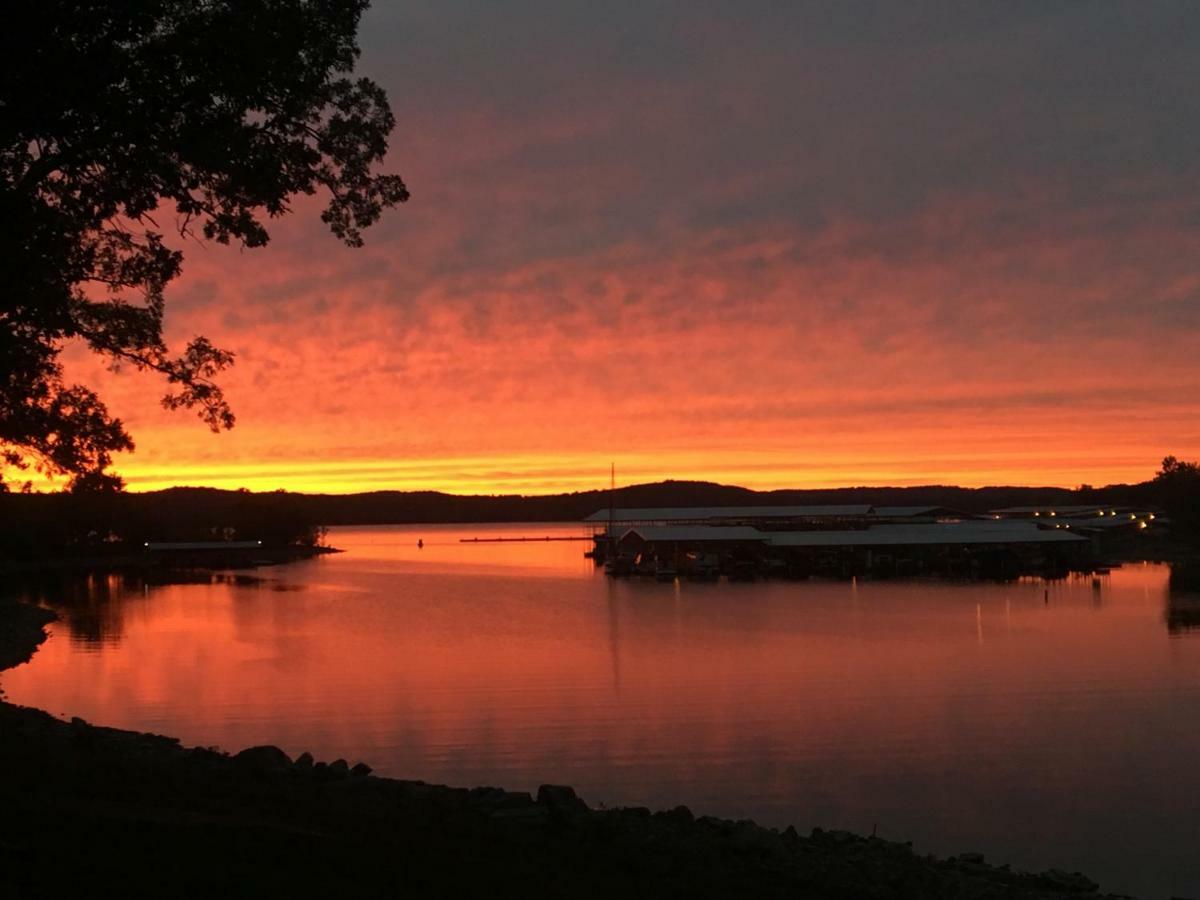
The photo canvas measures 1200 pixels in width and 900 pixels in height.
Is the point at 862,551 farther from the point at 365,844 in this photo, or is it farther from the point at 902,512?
the point at 365,844

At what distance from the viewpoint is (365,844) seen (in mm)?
9344

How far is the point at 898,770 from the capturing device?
62.3 feet

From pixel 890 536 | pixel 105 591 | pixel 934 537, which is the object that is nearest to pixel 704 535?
pixel 890 536

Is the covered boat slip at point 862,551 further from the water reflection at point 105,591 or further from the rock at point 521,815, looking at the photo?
the rock at point 521,815

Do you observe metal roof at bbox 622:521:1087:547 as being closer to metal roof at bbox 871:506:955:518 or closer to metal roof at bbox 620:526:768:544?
metal roof at bbox 620:526:768:544

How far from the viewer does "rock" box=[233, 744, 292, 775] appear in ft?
45.3

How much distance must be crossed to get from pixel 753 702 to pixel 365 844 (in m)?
18.0

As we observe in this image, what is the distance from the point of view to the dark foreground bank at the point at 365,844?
779 centimetres

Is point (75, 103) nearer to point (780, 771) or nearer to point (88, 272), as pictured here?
point (88, 272)

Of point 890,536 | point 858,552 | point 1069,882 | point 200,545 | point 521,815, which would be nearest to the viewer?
point 521,815

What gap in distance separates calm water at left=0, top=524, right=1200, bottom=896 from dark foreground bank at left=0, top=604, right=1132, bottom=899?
3.24 m

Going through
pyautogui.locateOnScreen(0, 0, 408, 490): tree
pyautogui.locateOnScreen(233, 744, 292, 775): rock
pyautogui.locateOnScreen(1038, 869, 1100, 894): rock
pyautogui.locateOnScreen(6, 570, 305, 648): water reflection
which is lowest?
pyautogui.locateOnScreen(6, 570, 305, 648): water reflection

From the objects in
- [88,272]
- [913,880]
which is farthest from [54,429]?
[913,880]

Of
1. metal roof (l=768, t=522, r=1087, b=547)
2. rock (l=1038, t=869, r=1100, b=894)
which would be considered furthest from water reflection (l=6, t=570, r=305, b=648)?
metal roof (l=768, t=522, r=1087, b=547)
